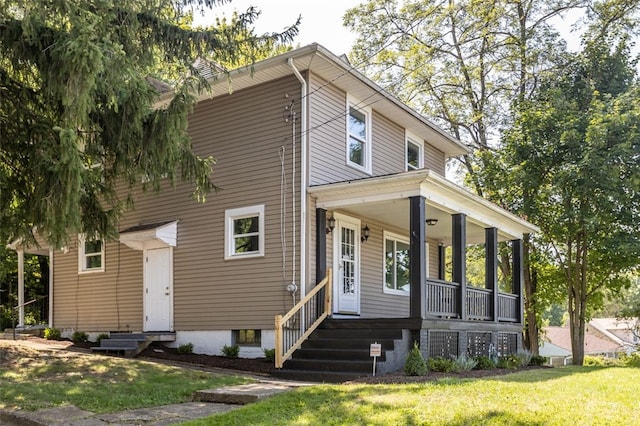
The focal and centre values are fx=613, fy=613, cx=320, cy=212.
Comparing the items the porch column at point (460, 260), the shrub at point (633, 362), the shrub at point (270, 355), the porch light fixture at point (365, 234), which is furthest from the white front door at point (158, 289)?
the shrub at point (633, 362)

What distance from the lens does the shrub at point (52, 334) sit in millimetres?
14961

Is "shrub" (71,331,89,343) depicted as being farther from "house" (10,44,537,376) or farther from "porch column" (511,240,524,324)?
"porch column" (511,240,524,324)

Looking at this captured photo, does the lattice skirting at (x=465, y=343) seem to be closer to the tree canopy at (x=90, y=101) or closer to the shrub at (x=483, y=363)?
the shrub at (x=483, y=363)

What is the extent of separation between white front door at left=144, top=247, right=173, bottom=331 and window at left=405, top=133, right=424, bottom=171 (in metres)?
6.52

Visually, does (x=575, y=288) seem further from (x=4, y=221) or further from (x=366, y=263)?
(x=4, y=221)

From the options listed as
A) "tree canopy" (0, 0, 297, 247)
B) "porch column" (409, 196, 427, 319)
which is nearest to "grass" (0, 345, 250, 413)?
"tree canopy" (0, 0, 297, 247)

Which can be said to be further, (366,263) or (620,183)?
(620,183)

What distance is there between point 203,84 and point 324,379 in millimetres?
4870

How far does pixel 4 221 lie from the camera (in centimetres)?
845

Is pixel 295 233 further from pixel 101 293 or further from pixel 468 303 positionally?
pixel 101 293

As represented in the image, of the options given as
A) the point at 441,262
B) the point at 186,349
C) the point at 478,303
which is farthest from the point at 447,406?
the point at 441,262

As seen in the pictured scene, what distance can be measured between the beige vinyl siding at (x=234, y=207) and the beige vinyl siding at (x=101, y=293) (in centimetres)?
38

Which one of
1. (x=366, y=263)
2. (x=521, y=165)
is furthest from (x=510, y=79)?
(x=366, y=263)

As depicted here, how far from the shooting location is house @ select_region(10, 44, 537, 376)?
11336mm
